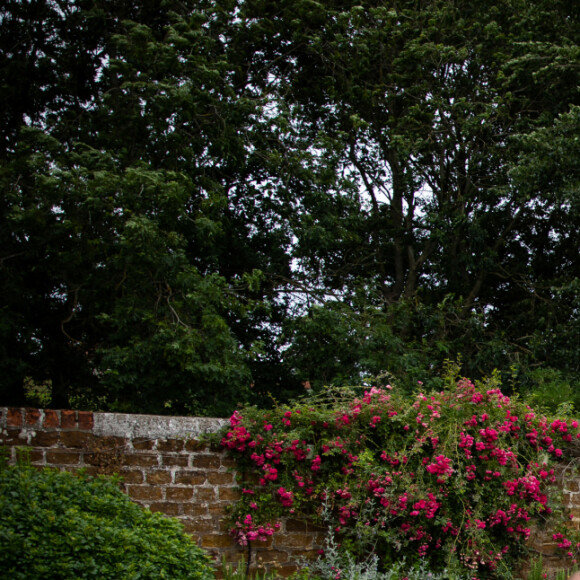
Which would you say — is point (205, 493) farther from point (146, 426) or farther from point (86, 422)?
point (86, 422)

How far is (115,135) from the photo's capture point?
9203 mm

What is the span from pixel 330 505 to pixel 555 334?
6.02 m

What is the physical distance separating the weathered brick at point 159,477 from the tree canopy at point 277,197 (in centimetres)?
269

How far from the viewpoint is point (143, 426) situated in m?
5.29

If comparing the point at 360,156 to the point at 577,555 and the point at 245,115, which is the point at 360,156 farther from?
the point at 577,555

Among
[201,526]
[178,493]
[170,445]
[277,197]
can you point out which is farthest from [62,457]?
[277,197]

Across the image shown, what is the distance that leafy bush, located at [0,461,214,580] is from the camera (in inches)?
133

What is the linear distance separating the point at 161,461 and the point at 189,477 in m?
0.26

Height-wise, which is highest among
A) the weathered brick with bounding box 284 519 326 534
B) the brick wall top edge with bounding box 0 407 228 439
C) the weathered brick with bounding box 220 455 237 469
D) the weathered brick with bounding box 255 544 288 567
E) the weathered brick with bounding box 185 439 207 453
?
the brick wall top edge with bounding box 0 407 228 439

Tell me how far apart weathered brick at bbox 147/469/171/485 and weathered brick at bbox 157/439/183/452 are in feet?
0.58

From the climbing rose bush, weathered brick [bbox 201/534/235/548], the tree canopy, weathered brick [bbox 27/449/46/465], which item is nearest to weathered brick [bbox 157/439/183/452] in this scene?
the climbing rose bush

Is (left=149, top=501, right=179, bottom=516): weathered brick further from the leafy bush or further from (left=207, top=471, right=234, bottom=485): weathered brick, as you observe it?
the leafy bush

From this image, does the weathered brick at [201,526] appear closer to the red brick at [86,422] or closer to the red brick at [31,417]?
the red brick at [86,422]

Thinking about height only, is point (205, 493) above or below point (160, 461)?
below
